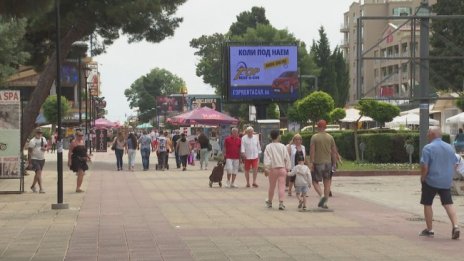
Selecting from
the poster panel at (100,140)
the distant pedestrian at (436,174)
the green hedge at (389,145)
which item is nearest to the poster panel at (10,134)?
the distant pedestrian at (436,174)

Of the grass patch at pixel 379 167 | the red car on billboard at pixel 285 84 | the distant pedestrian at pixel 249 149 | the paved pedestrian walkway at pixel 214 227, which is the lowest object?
the paved pedestrian walkway at pixel 214 227

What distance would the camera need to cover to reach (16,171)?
758 inches

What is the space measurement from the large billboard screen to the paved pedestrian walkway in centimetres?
1711

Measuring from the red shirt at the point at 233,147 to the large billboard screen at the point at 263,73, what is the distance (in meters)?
14.7

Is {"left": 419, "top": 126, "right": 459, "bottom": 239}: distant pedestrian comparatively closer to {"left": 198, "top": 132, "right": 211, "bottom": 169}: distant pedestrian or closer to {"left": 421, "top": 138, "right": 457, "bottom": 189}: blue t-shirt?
{"left": 421, "top": 138, "right": 457, "bottom": 189}: blue t-shirt

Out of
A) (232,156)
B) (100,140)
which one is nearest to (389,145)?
(232,156)

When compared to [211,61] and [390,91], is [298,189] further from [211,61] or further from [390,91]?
[211,61]

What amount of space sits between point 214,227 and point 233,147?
9.76 m

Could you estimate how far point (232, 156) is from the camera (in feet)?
71.4

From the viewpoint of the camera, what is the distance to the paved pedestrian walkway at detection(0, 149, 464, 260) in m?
9.69

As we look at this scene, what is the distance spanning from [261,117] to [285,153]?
74.2 feet

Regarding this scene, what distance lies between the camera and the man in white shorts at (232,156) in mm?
21536

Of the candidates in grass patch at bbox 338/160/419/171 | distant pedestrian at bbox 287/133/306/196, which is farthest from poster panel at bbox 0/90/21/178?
grass patch at bbox 338/160/419/171

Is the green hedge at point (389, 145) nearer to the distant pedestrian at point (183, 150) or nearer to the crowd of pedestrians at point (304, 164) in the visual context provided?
the distant pedestrian at point (183, 150)
